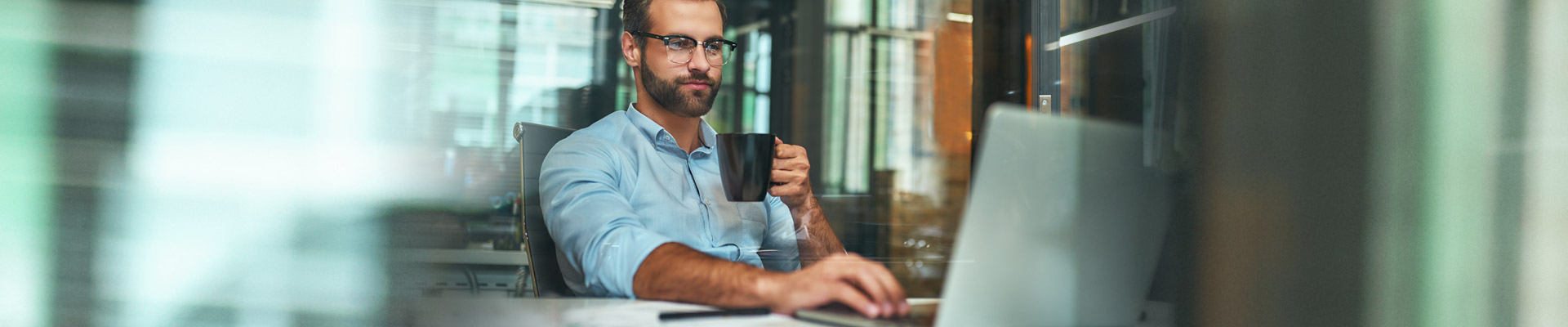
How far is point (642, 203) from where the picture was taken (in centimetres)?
95

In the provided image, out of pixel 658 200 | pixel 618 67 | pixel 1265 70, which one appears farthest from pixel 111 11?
pixel 1265 70

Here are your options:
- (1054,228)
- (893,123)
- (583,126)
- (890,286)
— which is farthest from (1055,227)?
(893,123)

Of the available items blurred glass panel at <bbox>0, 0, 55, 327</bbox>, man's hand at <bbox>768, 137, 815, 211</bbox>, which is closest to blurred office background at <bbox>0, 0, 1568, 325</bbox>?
blurred glass panel at <bbox>0, 0, 55, 327</bbox>

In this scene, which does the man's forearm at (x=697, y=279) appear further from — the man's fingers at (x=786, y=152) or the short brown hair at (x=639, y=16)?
the short brown hair at (x=639, y=16)

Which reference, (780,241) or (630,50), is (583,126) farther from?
(780,241)

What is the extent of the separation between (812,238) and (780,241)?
0.18ft

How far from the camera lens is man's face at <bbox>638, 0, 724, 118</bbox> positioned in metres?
1.04

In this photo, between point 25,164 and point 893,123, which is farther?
point 893,123

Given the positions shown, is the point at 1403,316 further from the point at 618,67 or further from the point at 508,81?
the point at 508,81

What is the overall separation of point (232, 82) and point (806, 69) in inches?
71.0

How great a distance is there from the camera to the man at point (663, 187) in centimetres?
84

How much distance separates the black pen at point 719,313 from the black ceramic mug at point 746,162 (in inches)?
5.6

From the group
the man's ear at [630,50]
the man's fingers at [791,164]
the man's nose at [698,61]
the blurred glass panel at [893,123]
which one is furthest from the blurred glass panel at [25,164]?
the blurred glass panel at [893,123]

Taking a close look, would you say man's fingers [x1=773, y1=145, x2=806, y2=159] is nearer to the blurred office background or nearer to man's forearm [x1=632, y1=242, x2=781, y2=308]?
the blurred office background
